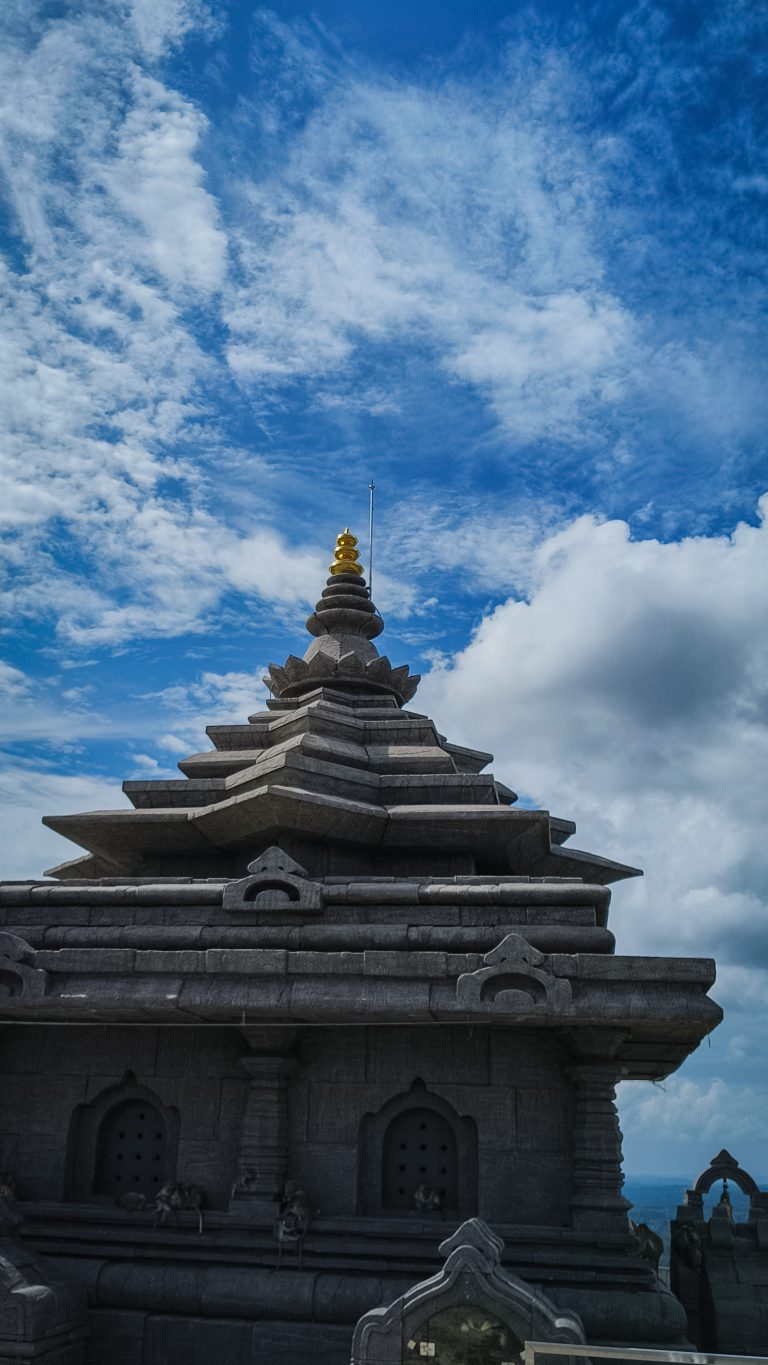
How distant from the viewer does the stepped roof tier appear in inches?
577

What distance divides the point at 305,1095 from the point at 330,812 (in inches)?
138

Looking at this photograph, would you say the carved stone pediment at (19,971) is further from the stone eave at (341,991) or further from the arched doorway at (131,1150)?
the arched doorway at (131,1150)

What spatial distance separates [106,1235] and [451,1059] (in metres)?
4.44

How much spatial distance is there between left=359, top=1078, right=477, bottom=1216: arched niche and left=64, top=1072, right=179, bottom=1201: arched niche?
243cm

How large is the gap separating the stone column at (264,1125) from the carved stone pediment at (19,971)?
2.49 meters

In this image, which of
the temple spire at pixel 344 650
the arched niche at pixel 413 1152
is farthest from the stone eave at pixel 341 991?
the temple spire at pixel 344 650

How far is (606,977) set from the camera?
11828 mm

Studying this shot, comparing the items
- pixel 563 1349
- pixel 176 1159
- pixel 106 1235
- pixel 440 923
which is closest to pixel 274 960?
pixel 440 923

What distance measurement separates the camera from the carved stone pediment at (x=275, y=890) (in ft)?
42.2

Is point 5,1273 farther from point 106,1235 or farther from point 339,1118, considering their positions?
point 339,1118

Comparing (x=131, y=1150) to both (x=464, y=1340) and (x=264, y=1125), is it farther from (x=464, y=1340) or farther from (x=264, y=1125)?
(x=464, y=1340)

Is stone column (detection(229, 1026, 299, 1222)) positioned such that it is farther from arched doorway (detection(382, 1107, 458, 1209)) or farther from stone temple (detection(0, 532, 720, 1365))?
arched doorway (detection(382, 1107, 458, 1209))

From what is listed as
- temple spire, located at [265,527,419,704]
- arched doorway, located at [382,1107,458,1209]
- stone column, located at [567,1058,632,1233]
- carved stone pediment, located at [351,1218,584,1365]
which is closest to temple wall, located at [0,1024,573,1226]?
arched doorway, located at [382,1107,458,1209]

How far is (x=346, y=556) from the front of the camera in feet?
73.0
